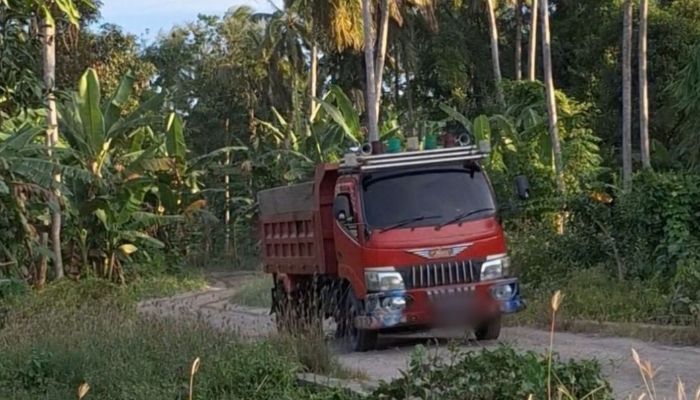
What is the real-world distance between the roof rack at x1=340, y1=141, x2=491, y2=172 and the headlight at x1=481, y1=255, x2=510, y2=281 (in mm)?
1345

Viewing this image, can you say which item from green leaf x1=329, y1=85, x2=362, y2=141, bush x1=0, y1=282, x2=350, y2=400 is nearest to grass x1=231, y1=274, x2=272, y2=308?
green leaf x1=329, y1=85, x2=362, y2=141

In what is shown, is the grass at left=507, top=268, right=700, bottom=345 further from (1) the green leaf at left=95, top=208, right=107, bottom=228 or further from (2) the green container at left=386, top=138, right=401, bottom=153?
(1) the green leaf at left=95, top=208, right=107, bottom=228

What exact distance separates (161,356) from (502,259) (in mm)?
4783

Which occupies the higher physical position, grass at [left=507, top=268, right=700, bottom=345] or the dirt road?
grass at [left=507, top=268, right=700, bottom=345]

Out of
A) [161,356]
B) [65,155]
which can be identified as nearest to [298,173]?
[65,155]

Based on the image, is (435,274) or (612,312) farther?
(612,312)

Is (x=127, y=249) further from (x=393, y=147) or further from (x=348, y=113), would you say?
(x=393, y=147)

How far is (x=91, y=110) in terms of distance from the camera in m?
23.2

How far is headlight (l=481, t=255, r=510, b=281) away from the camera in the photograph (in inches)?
484

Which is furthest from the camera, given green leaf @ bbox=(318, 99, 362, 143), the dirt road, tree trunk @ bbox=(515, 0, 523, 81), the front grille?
tree trunk @ bbox=(515, 0, 523, 81)

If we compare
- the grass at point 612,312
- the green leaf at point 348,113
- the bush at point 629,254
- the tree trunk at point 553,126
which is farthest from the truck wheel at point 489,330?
the green leaf at point 348,113

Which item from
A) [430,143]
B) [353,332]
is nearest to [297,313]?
[353,332]

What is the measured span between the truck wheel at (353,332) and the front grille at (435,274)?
0.71 m

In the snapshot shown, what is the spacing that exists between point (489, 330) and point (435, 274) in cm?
125
